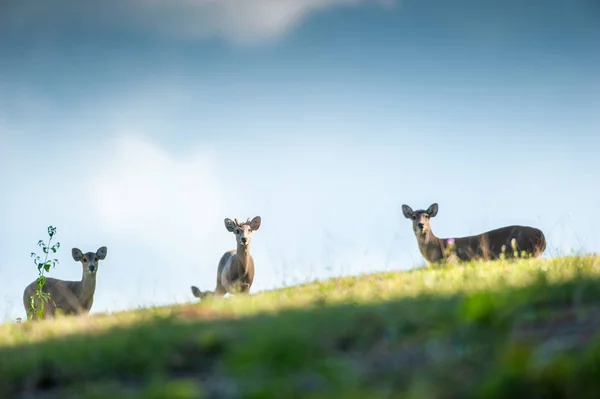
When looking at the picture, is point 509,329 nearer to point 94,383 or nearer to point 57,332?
point 94,383

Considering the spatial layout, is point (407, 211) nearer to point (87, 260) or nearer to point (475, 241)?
point (475, 241)

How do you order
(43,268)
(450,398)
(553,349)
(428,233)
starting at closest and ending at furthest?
(450,398) → (553,349) → (43,268) → (428,233)

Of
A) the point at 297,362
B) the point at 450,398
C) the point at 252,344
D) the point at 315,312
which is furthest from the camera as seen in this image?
the point at 315,312

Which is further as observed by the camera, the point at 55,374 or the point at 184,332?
the point at 184,332

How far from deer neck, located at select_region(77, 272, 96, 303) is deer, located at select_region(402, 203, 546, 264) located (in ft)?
24.9

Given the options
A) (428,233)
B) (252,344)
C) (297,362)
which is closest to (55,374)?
(252,344)

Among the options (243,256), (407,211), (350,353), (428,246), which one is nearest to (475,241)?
(428,246)

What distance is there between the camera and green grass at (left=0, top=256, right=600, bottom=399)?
350 centimetres

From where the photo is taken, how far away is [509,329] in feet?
14.9

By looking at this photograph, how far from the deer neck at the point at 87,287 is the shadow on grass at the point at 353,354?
1195cm

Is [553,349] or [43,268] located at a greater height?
[43,268]

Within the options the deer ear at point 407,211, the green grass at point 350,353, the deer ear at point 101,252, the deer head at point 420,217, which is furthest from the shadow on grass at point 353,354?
the deer ear at point 407,211

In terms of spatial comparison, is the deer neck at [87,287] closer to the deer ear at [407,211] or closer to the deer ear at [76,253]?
the deer ear at [76,253]

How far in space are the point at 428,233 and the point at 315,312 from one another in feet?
43.3
